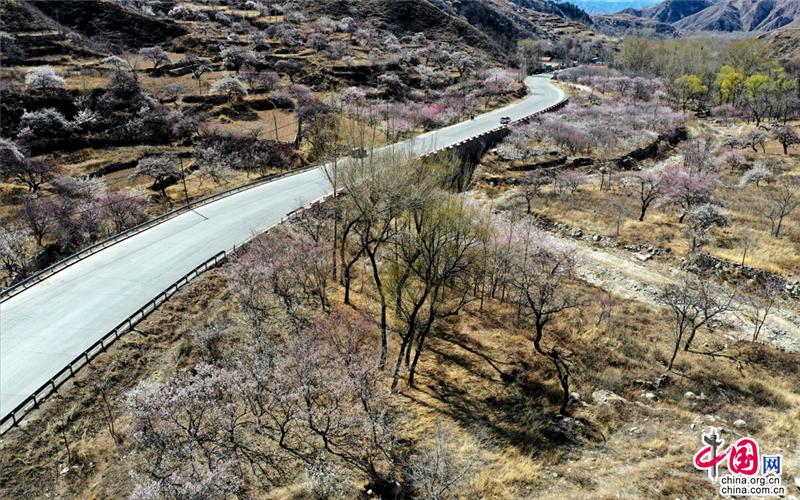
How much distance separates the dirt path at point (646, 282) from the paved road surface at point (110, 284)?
20360 millimetres

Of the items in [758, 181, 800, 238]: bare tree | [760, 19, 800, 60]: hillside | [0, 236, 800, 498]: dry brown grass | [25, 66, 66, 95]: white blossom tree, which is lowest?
[0, 236, 800, 498]: dry brown grass

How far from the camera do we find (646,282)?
3653cm

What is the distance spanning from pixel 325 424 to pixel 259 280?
39.2 feet

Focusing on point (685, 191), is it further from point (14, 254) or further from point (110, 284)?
point (14, 254)

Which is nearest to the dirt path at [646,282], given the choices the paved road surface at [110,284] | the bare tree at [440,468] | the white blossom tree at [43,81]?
the paved road surface at [110,284]

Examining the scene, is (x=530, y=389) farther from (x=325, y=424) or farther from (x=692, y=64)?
(x=692, y=64)

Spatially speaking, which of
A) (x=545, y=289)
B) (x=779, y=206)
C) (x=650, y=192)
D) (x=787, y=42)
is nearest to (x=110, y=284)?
(x=545, y=289)

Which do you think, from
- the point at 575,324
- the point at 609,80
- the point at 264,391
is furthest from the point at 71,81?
the point at 609,80

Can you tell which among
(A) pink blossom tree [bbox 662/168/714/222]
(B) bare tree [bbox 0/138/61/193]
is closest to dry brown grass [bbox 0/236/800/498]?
(A) pink blossom tree [bbox 662/168/714/222]

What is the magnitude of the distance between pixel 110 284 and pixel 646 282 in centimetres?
3867

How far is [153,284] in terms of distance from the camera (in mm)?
28641

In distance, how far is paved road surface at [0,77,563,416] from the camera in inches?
876

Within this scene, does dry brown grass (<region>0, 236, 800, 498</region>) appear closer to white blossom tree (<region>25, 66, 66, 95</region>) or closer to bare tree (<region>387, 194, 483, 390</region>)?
bare tree (<region>387, 194, 483, 390</region>)

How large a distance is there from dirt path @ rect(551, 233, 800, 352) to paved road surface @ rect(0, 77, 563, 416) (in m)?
20.4
